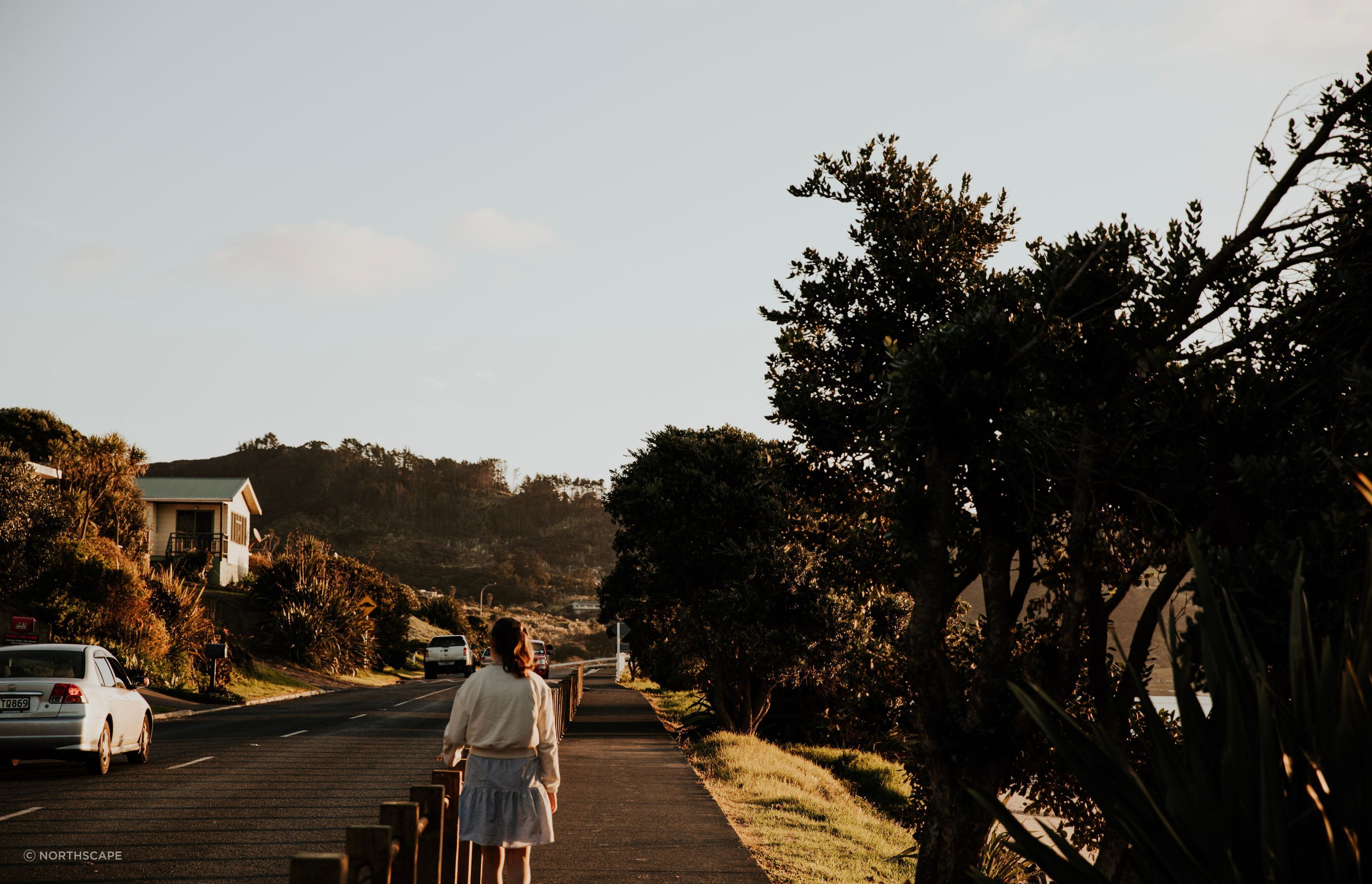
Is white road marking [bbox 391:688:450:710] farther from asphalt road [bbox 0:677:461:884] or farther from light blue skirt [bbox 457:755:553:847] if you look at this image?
light blue skirt [bbox 457:755:553:847]

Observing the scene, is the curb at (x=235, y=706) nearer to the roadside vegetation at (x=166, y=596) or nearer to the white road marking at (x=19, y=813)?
the roadside vegetation at (x=166, y=596)

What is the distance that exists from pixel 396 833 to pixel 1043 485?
159 inches

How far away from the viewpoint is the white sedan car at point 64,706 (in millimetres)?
11836

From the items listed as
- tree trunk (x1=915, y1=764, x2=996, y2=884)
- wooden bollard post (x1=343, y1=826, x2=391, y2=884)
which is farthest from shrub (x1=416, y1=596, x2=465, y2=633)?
wooden bollard post (x1=343, y1=826, x2=391, y2=884)

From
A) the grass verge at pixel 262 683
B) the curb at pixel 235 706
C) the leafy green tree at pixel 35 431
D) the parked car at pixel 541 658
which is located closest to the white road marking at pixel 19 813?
the curb at pixel 235 706

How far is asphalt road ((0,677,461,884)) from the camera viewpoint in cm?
796

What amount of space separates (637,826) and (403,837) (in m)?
5.61

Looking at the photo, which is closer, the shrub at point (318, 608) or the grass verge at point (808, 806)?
the grass verge at point (808, 806)

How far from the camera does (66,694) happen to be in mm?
11938

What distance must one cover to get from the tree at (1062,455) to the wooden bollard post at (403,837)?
2.67 meters

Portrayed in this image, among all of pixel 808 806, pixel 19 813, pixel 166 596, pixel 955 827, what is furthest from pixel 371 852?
pixel 166 596

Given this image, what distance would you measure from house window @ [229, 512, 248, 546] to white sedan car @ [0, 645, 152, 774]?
44.5 metres

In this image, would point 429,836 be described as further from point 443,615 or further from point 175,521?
point 443,615

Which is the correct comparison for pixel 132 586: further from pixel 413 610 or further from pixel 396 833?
pixel 413 610
